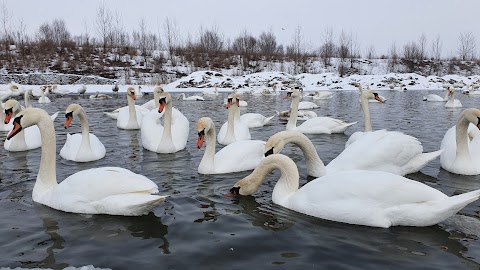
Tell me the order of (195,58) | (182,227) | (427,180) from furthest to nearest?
(195,58)
(427,180)
(182,227)

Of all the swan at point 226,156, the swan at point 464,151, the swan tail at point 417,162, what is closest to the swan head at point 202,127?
the swan at point 226,156

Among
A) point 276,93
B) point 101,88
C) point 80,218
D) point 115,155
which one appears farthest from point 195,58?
point 80,218

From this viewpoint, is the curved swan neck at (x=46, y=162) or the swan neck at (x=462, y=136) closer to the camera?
the curved swan neck at (x=46, y=162)

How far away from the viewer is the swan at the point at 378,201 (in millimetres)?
3820

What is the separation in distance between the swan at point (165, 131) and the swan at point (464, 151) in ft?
15.4

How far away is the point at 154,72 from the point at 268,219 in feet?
151

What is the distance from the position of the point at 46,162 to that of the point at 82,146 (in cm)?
224

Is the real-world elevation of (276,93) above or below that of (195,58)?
below

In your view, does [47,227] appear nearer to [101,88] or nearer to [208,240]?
[208,240]

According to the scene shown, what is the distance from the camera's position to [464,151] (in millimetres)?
6000

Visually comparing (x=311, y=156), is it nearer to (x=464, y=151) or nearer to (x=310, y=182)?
(x=310, y=182)

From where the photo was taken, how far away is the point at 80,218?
172 inches

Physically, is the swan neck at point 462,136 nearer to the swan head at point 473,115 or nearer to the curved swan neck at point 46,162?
the swan head at point 473,115

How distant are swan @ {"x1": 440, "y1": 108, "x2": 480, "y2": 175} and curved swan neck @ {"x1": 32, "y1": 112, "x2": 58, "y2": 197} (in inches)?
211
